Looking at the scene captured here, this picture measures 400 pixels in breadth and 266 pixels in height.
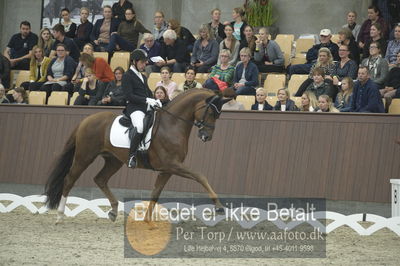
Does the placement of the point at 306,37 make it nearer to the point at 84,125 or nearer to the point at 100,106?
the point at 100,106

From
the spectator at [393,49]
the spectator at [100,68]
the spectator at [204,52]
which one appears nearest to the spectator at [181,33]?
the spectator at [204,52]

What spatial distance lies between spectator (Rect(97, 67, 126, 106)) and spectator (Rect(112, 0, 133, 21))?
11.7 feet

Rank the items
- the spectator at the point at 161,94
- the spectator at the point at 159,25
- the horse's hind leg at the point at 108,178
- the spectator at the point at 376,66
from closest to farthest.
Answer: the horse's hind leg at the point at 108,178, the spectator at the point at 161,94, the spectator at the point at 376,66, the spectator at the point at 159,25

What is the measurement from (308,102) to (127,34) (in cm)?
579

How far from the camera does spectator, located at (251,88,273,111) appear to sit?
12.6 metres

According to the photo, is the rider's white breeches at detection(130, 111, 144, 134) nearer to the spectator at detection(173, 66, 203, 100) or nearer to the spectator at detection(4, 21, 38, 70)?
the spectator at detection(173, 66, 203, 100)

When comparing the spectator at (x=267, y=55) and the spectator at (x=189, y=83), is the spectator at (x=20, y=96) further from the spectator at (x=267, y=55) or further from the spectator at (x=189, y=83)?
the spectator at (x=267, y=55)

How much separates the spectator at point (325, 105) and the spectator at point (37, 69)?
21.1 ft

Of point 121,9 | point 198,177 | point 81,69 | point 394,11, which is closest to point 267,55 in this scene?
point 394,11

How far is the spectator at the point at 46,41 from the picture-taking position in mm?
16922

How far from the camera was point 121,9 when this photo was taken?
17438 mm

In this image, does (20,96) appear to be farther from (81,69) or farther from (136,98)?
(136,98)

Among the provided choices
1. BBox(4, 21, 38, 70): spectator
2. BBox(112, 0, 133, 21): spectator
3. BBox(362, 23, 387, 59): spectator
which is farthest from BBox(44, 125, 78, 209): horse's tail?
BBox(4, 21, 38, 70): spectator

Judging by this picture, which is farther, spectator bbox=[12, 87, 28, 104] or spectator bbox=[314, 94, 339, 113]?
spectator bbox=[12, 87, 28, 104]
